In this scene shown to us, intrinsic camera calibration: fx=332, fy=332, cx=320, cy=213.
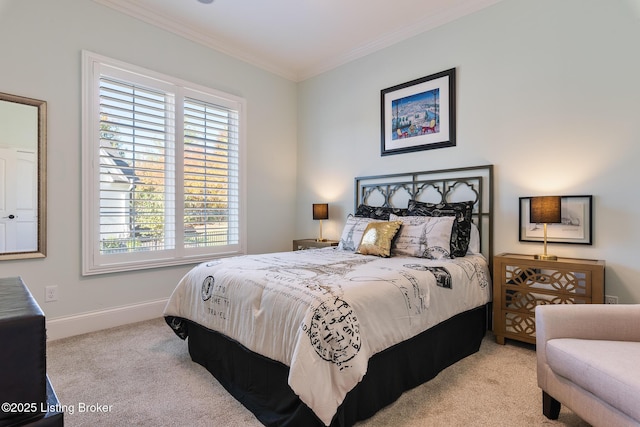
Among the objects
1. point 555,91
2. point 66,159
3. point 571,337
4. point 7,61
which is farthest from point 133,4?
point 571,337

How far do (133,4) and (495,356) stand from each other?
168 inches

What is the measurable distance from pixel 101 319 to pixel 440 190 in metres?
3.37

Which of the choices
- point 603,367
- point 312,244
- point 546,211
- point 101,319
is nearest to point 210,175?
point 312,244

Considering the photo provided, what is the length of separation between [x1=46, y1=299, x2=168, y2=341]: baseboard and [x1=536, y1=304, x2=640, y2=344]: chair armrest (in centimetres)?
325

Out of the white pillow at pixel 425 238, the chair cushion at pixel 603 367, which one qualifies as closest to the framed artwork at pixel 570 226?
the white pillow at pixel 425 238

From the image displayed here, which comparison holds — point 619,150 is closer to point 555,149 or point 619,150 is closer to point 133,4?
point 555,149

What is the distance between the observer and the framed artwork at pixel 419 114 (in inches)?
127

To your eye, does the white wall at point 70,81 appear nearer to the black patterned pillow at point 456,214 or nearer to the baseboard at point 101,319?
the baseboard at point 101,319

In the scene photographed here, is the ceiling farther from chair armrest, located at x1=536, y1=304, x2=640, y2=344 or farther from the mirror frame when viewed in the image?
chair armrest, located at x1=536, y1=304, x2=640, y2=344

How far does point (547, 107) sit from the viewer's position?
2691mm

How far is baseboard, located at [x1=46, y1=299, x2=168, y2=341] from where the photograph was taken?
274cm

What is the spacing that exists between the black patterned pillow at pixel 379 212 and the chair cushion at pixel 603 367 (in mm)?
1796

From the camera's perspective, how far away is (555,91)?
8.70 ft

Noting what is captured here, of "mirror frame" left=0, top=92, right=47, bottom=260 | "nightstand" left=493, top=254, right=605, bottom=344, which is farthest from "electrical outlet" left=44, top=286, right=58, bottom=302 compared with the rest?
"nightstand" left=493, top=254, right=605, bottom=344
